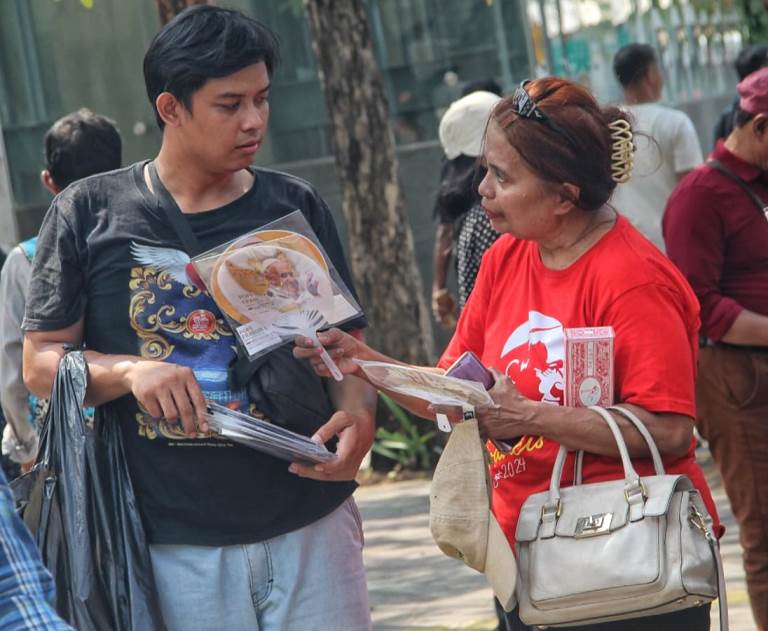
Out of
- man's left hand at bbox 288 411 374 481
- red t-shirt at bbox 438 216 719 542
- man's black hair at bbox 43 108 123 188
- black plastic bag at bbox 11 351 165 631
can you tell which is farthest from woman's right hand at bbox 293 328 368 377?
man's black hair at bbox 43 108 123 188

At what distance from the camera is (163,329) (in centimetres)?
312

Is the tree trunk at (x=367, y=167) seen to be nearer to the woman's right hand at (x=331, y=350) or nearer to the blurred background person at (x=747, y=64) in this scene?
the blurred background person at (x=747, y=64)

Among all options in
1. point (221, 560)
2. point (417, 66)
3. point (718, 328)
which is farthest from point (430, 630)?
point (417, 66)

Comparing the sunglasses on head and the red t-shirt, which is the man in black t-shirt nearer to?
the red t-shirt

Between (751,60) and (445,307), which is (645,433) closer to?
(445,307)

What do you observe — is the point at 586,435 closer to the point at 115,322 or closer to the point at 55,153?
the point at 115,322

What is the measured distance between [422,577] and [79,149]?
3.20m

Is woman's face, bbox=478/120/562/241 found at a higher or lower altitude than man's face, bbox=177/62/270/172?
lower

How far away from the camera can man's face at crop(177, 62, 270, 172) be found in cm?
312

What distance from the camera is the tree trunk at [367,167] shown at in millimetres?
8953

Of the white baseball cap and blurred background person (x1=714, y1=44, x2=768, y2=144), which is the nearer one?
the white baseball cap

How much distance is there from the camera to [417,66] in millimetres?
12344

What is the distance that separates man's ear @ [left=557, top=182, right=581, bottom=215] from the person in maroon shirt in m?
1.75

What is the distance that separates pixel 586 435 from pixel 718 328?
1.97 metres
